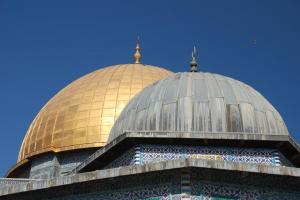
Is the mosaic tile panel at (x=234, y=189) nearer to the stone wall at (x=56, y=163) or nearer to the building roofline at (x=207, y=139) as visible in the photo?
the building roofline at (x=207, y=139)

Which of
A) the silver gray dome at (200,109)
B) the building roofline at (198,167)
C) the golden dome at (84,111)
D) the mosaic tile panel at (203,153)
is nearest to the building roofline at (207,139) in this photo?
the mosaic tile panel at (203,153)

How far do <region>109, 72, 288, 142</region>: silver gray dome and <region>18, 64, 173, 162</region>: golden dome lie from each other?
23.9ft

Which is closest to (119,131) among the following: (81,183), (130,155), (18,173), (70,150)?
(130,155)

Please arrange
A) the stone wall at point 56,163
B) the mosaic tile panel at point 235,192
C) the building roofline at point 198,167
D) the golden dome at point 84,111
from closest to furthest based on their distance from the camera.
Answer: the building roofline at point 198,167 → the mosaic tile panel at point 235,192 → the stone wall at point 56,163 → the golden dome at point 84,111

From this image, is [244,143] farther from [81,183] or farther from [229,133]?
[81,183]

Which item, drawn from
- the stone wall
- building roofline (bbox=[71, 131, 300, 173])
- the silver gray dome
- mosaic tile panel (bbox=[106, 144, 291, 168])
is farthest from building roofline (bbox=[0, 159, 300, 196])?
the stone wall

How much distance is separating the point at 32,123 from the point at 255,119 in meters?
14.3

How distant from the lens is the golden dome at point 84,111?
27.8m

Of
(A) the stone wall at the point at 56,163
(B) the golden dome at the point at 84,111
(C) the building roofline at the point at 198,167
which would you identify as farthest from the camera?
(B) the golden dome at the point at 84,111

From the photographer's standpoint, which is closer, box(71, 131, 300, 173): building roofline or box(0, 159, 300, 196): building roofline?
box(0, 159, 300, 196): building roofline

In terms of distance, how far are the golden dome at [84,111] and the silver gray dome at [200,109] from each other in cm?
729

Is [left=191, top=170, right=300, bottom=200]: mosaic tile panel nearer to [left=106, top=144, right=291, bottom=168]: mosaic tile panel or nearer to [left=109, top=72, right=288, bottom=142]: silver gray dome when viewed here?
[left=106, top=144, right=291, bottom=168]: mosaic tile panel

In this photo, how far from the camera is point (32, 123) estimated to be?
30828 mm

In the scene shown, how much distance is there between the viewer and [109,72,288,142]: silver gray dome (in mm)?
18547
